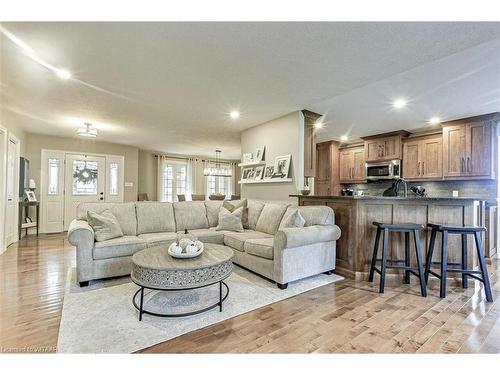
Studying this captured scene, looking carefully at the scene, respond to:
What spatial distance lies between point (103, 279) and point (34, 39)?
2561 millimetres

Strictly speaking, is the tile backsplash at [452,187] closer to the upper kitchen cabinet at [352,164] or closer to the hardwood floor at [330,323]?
the upper kitchen cabinet at [352,164]

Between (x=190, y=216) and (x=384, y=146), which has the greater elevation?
(x=384, y=146)

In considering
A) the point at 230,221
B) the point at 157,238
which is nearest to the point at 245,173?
the point at 230,221

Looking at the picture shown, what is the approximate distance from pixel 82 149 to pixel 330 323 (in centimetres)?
730

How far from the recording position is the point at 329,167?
6555mm

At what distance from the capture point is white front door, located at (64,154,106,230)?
6391 mm

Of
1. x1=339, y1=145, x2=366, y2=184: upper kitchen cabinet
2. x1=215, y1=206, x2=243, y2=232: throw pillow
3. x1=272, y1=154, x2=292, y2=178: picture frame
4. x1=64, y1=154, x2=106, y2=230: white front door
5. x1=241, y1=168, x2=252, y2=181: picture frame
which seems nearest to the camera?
x1=215, y1=206, x2=243, y2=232: throw pillow

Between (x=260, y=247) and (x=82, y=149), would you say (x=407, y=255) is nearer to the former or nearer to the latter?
(x=260, y=247)

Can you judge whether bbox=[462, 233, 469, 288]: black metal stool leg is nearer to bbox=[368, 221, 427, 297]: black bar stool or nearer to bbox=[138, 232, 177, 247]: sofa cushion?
bbox=[368, 221, 427, 297]: black bar stool

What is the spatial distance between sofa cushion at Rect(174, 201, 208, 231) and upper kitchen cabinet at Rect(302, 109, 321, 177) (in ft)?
6.39

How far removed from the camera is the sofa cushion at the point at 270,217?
360 centimetres

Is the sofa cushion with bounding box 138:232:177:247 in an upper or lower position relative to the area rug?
upper

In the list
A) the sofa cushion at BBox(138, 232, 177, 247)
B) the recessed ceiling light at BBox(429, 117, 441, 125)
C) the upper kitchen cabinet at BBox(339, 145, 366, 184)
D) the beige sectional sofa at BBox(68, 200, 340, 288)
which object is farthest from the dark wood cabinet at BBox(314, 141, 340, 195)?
the sofa cushion at BBox(138, 232, 177, 247)
